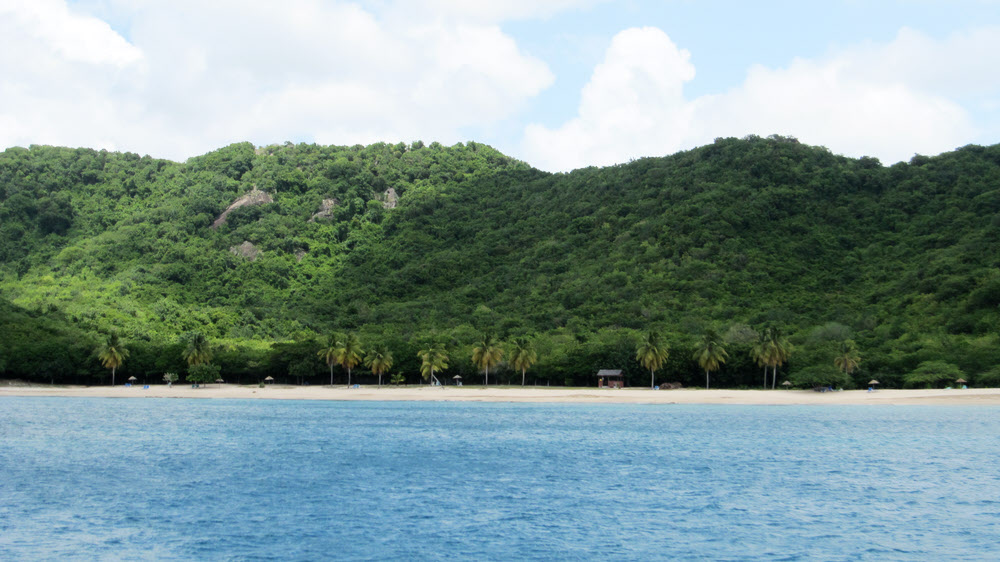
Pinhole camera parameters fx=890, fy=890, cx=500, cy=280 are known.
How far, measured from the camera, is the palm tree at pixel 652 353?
96000 mm

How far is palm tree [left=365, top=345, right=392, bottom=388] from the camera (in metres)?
104

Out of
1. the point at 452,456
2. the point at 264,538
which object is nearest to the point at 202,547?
the point at 264,538

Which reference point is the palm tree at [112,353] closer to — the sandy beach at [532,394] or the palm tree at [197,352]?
the sandy beach at [532,394]

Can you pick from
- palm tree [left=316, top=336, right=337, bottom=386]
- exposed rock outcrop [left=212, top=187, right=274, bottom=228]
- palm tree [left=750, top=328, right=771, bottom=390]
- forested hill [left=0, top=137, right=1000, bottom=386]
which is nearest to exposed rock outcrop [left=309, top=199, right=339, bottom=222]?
forested hill [left=0, top=137, right=1000, bottom=386]

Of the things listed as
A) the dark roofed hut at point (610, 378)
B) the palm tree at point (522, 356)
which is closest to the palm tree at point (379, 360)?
the palm tree at point (522, 356)

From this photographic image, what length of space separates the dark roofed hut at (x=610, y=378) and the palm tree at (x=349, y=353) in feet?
92.9

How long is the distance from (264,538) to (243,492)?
8.92m

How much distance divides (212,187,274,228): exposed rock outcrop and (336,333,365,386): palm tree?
90.8 m

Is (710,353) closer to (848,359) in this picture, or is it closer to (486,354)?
(848,359)

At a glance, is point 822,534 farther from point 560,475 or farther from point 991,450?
point 991,450

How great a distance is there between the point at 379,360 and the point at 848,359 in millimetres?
51371

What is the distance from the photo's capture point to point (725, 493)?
37.1m

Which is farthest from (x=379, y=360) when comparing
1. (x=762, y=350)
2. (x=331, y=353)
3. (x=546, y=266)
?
(x=546, y=266)

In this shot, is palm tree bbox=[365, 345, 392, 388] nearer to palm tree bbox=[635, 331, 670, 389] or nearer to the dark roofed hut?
the dark roofed hut
